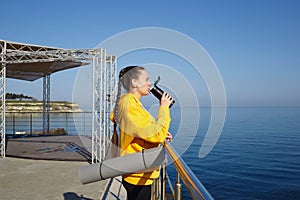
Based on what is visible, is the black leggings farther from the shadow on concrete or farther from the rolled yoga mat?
the shadow on concrete

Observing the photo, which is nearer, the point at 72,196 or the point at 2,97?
the point at 72,196

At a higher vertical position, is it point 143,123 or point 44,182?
point 143,123

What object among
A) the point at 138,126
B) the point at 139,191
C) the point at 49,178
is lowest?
the point at 49,178

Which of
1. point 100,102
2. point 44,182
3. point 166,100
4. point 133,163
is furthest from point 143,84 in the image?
point 100,102

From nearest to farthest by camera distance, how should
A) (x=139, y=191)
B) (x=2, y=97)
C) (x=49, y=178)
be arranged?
1. (x=139, y=191)
2. (x=49, y=178)
3. (x=2, y=97)

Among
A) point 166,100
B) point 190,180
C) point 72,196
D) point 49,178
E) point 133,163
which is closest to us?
point 190,180

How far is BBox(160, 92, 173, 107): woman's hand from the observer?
1.30m

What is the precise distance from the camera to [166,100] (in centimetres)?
132

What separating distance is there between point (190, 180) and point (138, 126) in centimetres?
35

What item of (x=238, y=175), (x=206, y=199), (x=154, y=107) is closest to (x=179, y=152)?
(x=154, y=107)

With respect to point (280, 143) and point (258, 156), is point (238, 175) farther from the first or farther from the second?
point (280, 143)

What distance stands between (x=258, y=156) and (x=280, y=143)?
687cm

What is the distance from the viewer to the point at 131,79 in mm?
1394

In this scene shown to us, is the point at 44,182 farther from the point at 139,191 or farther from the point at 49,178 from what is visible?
the point at 139,191
